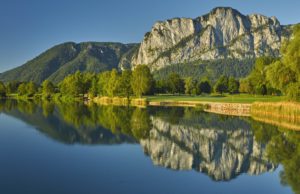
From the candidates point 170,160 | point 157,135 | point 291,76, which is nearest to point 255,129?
point 157,135

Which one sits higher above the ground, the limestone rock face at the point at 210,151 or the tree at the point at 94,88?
the tree at the point at 94,88

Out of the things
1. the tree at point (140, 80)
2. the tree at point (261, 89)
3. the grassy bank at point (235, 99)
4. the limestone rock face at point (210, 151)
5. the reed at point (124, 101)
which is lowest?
the limestone rock face at point (210, 151)

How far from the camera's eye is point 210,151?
3341cm

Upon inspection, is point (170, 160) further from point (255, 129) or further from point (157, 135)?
point (255, 129)

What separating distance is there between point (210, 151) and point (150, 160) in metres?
6.71

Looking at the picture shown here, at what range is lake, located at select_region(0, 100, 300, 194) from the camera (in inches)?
844

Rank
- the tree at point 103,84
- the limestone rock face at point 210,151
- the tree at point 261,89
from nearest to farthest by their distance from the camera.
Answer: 1. the limestone rock face at point 210,151
2. the tree at point 261,89
3. the tree at point 103,84

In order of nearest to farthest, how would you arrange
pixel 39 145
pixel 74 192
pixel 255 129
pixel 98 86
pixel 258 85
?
pixel 74 192 → pixel 39 145 → pixel 255 129 → pixel 258 85 → pixel 98 86

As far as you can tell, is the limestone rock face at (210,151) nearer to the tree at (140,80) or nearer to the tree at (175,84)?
the tree at (140,80)

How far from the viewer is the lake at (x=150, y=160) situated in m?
21.4

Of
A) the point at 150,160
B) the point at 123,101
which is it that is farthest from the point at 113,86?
the point at 150,160

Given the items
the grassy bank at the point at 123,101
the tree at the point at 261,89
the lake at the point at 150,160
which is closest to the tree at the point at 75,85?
the grassy bank at the point at 123,101

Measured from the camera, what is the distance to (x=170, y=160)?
29.5 metres

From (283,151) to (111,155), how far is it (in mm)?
15109
